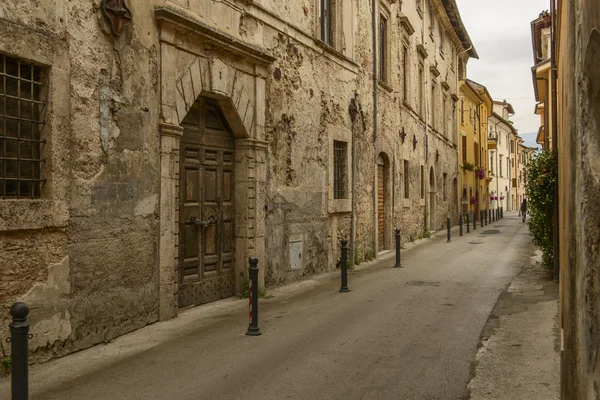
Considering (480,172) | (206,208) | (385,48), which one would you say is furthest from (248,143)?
(480,172)

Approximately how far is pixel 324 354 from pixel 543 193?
20.8 ft

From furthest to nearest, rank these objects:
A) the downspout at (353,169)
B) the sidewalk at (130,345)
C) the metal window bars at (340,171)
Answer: the downspout at (353,169) → the metal window bars at (340,171) → the sidewalk at (130,345)

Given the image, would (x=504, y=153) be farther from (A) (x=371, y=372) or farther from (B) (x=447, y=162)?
(A) (x=371, y=372)

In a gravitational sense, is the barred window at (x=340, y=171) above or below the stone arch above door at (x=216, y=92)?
below

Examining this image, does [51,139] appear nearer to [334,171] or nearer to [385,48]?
[334,171]

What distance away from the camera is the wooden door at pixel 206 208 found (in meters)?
7.81

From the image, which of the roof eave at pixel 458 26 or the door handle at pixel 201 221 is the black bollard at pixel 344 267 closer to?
the door handle at pixel 201 221

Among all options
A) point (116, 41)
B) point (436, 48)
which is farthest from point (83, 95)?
point (436, 48)

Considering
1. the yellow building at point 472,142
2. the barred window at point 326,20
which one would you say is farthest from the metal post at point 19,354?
the yellow building at point 472,142

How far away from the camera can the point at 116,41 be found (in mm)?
6195

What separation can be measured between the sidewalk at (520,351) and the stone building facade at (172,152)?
377cm

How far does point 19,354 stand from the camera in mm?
3295

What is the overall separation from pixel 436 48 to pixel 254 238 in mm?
18778

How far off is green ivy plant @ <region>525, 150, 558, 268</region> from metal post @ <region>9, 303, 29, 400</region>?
29.3 ft
